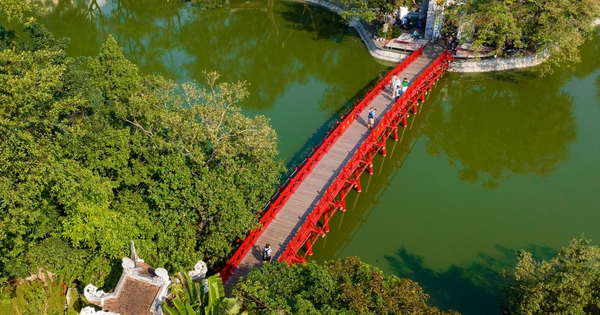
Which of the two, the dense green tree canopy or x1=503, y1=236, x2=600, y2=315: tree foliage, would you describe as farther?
the dense green tree canopy

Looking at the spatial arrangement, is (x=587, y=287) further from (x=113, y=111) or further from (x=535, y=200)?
(x=113, y=111)

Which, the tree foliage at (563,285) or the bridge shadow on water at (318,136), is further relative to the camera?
the bridge shadow on water at (318,136)

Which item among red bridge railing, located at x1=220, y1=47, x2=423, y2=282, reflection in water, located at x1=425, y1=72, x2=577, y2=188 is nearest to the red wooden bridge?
red bridge railing, located at x1=220, y1=47, x2=423, y2=282

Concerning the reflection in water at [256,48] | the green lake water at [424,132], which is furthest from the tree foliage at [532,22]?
the reflection in water at [256,48]

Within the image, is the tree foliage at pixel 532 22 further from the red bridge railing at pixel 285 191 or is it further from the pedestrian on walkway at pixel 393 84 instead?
the red bridge railing at pixel 285 191

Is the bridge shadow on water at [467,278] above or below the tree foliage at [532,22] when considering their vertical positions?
below

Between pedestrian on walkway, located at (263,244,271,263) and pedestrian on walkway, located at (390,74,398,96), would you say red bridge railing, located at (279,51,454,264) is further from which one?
pedestrian on walkway, located at (390,74,398,96)
